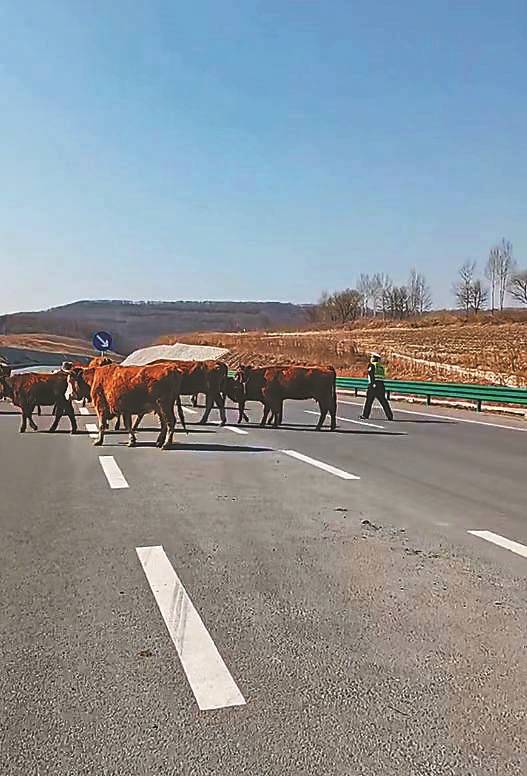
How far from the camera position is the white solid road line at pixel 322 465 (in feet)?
39.3

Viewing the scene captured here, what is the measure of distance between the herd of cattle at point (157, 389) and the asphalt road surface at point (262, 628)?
4.39 meters

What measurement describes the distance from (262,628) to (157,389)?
415 inches

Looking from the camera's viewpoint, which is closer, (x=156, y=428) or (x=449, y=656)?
(x=449, y=656)

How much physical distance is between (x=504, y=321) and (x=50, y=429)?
7701cm

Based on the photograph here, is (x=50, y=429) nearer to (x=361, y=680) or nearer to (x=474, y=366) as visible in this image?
(x=361, y=680)

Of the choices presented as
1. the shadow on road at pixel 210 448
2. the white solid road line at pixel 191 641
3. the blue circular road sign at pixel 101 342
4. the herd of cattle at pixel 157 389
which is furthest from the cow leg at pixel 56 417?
the blue circular road sign at pixel 101 342

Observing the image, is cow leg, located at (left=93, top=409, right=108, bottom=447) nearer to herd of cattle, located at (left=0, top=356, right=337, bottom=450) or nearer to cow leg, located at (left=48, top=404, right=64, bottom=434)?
herd of cattle, located at (left=0, top=356, right=337, bottom=450)

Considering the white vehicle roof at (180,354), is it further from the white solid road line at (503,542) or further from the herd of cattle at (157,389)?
the white solid road line at (503,542)

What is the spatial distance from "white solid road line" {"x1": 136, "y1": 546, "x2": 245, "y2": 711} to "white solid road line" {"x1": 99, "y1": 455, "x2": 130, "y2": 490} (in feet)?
13.3

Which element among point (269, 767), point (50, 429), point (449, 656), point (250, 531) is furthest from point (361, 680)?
point (50, 429)

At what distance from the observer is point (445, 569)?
22.0 feet

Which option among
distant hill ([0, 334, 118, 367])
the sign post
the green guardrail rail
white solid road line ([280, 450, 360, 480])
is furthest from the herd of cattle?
distant hill ([0, 334, 118, 367])

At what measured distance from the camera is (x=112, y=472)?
12172 mm

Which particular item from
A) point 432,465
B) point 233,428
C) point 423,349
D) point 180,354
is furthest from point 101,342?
point 180,354
